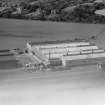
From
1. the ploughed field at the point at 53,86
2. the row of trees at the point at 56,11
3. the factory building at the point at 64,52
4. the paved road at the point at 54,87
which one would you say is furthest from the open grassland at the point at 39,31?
the paved road at the point at 54,87

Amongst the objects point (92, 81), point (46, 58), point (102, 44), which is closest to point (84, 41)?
point (102, 44)

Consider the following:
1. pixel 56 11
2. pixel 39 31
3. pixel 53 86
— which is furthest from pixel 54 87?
pixel 56 11

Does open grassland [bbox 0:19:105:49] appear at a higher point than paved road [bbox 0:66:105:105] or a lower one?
higher

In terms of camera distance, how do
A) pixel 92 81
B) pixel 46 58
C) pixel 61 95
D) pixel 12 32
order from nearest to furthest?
pixel 61 95, pixel 92 81, pixel 46 58, pixel 12 32

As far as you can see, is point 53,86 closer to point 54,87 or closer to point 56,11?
point 54,87

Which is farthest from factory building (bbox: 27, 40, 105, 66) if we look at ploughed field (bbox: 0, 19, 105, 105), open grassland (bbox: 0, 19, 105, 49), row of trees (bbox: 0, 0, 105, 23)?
row of trees (bbox: 0, 0, 105, 23)

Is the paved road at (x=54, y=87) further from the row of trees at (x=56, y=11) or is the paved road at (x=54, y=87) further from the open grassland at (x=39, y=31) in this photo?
the row of trees at (x=56, y=11)

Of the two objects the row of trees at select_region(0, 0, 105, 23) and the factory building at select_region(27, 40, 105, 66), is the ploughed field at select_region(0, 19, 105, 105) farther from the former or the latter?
the row of trees at select_region(0, 0, 105, 23)

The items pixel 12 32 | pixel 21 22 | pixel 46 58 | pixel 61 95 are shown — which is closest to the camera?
pixel 61 95

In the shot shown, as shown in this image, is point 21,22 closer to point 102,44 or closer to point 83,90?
point 102,44

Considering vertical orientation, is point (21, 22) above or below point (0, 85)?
above
